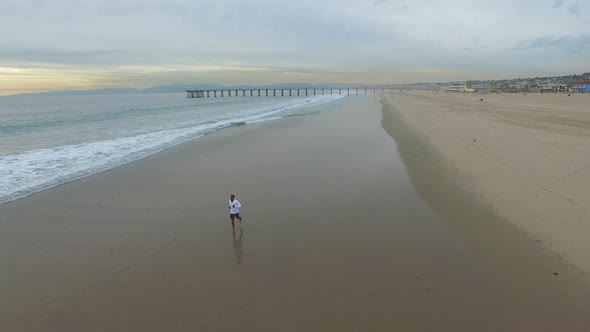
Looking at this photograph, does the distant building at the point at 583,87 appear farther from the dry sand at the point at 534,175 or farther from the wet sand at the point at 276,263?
the wet sand at the point at 276,263

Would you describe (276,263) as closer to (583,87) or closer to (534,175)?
(534,175)

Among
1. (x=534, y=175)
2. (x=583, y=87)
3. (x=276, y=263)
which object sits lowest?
(x=276, y=263)

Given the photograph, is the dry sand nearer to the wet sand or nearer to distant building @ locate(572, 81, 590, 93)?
the wet sand

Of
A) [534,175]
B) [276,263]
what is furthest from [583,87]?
[276,263]

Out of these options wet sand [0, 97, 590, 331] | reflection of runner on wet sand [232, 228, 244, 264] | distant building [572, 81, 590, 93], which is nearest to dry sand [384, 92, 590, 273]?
wet sand [0, 97, 590, 331]

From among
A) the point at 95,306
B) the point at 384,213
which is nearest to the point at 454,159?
the point at 384,213

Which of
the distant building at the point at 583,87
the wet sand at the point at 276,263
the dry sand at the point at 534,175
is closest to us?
the wet sand at the point at 276,263

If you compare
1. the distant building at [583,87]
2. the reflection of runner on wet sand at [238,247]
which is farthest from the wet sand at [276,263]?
the distant building at [583,87]

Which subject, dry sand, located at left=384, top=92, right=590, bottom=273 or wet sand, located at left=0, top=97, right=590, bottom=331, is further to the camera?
dry sand, located at left=384, top=92, right=590, bottom=273

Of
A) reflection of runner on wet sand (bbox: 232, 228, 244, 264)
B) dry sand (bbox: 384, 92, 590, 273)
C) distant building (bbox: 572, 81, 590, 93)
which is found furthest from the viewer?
distant building (bbox: 572, 81, 590, 93)
